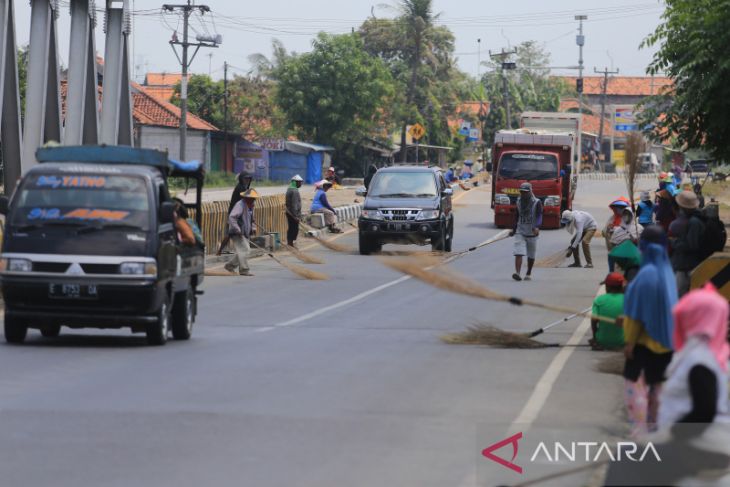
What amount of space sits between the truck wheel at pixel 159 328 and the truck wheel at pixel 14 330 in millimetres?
1409

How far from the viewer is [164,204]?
15.5 metres

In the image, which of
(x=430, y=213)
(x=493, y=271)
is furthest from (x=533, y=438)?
(x=430, y=213)

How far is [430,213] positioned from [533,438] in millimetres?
23186

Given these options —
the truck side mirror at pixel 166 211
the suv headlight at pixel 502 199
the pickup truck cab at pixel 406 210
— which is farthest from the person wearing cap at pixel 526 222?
the suv headlight at pixel 502 199

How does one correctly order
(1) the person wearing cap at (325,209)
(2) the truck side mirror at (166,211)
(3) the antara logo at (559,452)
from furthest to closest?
1. (1) the person wearing cap at (325,209)
2. (2) the truck side mirror at (166,211)
3. (3) the antara logo at (559,452)

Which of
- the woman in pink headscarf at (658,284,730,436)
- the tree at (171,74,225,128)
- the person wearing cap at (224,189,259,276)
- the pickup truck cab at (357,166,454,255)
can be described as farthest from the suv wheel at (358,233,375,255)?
the tree at (171,74,225,128)

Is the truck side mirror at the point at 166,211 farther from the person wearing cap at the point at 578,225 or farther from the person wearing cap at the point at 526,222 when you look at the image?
the person wearing cap at the point at 578,225

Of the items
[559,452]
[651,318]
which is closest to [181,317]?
[559,452]

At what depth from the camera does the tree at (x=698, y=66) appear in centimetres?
2309

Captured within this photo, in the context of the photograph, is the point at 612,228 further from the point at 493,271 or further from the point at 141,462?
the point at 141,462

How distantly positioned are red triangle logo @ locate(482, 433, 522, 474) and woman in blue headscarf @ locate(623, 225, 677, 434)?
0.83m

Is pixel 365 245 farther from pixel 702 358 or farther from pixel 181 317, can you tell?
pixel 702 358

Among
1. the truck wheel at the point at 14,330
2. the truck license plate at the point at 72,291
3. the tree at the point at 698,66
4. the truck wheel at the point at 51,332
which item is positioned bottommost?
the truck wheel at the point at 51,332

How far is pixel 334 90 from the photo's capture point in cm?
8212
